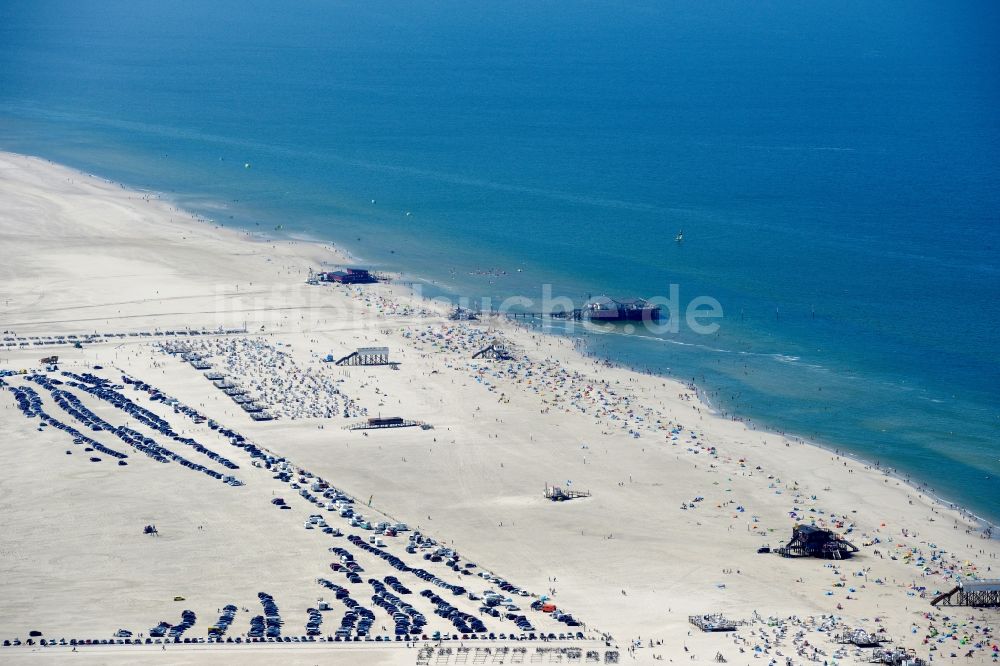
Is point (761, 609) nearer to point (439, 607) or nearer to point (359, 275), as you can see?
point (439, 607)

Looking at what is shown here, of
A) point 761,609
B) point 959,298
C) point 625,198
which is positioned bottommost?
point 761,609

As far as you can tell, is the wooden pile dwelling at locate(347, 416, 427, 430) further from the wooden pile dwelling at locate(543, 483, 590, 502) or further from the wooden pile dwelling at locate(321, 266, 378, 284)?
the wooden pile dwelling at locate(321, 266, 378, 284)

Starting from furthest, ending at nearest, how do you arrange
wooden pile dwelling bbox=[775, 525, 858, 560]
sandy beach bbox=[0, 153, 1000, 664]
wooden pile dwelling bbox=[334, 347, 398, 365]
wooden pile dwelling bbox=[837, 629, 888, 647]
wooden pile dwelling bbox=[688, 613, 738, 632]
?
wooden pile dwelling bbox=[334, 347, 398, 365]
wooden pile dwelling bbox=[775, 525, 858, 560]
wooden pile dwelling bbox=[688, 613, 738, 632]
sandy beach bbox=[0, 153, 1000, 664]
wooden pile dwelling bbox=[837, 629, 888, 647]

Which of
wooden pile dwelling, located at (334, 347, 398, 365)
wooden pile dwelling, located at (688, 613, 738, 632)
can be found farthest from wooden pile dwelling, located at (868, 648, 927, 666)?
wooden pile dwelling, located at (334, 347, 398, 365)

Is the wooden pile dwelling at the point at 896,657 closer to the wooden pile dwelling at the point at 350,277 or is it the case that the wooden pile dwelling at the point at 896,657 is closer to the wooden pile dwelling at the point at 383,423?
the wooden pile dwelling at the point at 383,423

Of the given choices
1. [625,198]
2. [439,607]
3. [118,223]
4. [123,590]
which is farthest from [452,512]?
[625,198]

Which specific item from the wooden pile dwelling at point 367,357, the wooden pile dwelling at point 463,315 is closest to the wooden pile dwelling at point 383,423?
the wooden pile dwelling at point 367,357

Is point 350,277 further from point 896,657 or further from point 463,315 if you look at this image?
point 896,657
